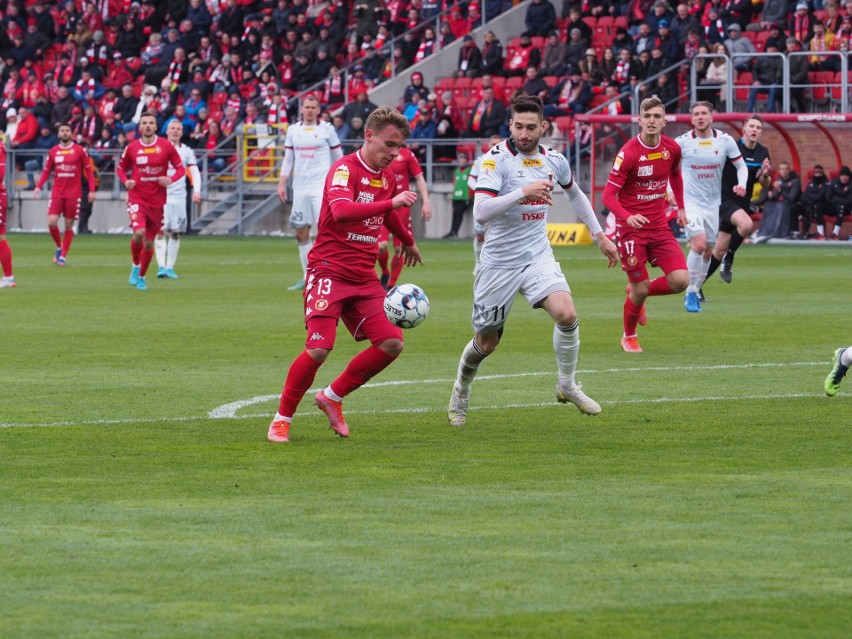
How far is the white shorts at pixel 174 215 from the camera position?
79.5 feet

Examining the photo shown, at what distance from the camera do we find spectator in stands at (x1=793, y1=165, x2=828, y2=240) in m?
31.3

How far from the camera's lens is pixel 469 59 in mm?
38000

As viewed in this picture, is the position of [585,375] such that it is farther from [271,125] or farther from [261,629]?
[271,125]

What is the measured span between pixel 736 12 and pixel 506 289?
83.4ft

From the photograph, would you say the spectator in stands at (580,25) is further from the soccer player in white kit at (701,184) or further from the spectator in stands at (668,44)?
the soccer player in white kit at (701,184)

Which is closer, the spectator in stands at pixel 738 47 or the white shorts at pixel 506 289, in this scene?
the white shorts at pixel 506 289

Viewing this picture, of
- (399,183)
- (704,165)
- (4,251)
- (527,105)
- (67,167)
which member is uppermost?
(527,105)

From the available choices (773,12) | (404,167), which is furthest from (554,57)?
(404,167)

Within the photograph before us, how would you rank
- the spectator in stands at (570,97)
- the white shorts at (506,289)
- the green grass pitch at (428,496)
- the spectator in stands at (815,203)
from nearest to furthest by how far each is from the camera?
the green grass pitch at (428,496) < the white shorts at (506,289) < the spectator in stands at (815,203) < the spectator in stands at (570,97)

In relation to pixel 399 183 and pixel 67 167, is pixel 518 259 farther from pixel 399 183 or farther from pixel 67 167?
pixel 67 167

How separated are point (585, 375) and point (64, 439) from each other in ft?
15.1

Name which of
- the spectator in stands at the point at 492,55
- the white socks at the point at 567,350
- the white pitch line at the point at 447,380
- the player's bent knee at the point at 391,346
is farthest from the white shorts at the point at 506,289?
the spectator in stands at the point at 492,55

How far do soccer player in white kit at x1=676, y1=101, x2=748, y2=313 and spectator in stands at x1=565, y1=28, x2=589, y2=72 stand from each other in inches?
682

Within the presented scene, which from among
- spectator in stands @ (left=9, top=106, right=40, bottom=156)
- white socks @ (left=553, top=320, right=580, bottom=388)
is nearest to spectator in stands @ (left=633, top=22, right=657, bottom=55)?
spectator in stands @ (left=9, top=106, right=40, bottom=156)
